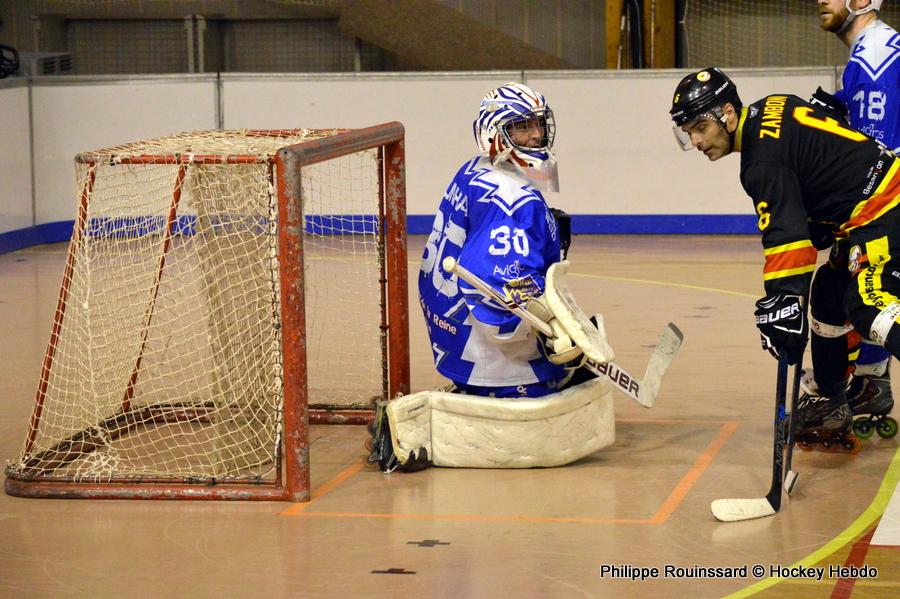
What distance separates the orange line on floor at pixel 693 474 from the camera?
5.11 metres

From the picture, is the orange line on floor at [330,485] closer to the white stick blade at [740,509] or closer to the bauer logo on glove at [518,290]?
the bauer logo on glove at [518,290]

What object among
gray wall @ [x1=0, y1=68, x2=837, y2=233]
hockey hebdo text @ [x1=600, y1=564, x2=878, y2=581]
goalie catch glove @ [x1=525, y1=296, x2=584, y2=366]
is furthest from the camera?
gray wall @ [x1=0, y1=68, x2=837, y2=233]

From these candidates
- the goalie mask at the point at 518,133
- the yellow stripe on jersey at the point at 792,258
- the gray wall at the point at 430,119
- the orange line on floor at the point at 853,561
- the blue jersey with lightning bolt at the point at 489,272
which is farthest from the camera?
the gray wall at the point at 430,119

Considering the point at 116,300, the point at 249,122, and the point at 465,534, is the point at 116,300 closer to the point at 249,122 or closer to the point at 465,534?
the point at 465,534

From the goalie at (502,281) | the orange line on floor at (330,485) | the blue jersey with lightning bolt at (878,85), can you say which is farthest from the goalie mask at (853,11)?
the orange line on floor at (330,485)

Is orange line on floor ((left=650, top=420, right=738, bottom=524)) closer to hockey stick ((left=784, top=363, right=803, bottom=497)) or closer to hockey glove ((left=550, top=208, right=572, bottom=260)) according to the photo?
hockey stick ((left=784, top=363, right=803, bottom=497))

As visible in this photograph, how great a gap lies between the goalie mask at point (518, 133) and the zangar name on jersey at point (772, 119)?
0.97m

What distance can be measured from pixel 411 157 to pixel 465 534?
316 inches

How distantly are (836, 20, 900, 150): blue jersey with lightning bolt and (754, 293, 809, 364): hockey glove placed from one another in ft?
4.34

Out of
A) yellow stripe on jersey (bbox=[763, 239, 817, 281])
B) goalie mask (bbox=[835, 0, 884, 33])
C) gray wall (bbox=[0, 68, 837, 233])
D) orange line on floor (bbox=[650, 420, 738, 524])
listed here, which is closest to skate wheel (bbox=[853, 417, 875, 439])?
orange line on floor (bbox=[650, 420, 738, 524])

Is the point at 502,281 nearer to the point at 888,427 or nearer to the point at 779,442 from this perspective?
A: the point at 779,442

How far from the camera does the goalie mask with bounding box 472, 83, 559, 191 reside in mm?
5746

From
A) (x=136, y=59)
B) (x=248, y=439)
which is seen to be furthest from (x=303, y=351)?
(x=136, y=59)

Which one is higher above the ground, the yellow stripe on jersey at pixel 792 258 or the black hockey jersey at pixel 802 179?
the black hockey jersey at pixel 802 179
